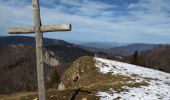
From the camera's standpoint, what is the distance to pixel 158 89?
79.6 feet

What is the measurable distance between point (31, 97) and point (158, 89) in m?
10.3

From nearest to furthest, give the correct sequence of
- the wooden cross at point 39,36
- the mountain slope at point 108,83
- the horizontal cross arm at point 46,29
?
the horizontal cross arm at point 46,29
the wooden cross at point 39,36
the mountain slope at point 108,83

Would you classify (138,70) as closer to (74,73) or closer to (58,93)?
(74,73)

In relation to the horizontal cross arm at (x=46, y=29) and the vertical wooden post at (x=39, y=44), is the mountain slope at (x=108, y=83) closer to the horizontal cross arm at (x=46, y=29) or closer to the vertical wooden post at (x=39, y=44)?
the vertical wooden post at (x=39, y=44)

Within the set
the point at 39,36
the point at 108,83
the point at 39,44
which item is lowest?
the point at 108,83

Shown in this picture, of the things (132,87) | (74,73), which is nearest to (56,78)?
(74,73)

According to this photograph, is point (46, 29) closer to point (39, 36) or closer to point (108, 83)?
point (39, 36)

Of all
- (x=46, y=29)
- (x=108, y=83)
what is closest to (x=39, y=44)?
(x=46, y=29)

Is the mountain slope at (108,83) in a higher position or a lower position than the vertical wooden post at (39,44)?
lower

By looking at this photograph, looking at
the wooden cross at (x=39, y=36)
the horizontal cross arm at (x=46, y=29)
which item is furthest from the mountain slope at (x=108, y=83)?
the horizontal cross arm at (x=46, y=29)

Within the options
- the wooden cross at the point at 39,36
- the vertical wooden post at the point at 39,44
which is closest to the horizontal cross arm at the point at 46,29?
the wooden cross at the point at 39,36

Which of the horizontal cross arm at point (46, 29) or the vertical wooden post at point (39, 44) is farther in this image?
the vertical wooden post at point (39, 44)

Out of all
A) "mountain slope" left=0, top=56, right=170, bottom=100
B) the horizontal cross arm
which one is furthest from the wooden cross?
"mountain slope" left=0, top=56, right=170, bottom=100

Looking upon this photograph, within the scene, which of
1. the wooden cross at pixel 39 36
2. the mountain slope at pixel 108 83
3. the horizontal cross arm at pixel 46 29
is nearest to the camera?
the horizontal cross arm at pixel 46 29
